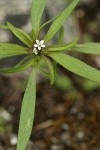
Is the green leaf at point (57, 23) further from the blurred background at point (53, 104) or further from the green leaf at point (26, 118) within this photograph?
the blurred background at point (53, 104)

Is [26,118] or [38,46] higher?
[38,46]

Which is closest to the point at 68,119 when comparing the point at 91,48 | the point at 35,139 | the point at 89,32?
the point at 35,139

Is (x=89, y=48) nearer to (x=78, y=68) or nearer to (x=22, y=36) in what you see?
(x=78, y=68)

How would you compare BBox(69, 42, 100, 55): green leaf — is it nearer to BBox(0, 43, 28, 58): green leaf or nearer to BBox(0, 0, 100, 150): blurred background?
BBox(0, 43, 28, 58): green leaf

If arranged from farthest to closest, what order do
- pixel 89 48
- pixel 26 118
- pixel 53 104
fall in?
pixel 53 104, pixel 89 48, pixel 26 118

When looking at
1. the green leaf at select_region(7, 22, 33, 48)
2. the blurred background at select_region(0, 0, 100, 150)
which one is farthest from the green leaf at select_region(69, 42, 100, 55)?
the blurred background at select_region(0, 0, 100, 150)

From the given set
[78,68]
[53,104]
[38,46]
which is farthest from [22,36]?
[53,104]

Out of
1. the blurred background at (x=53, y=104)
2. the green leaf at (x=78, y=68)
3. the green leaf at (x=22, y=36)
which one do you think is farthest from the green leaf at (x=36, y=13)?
the blurred background at (x=53, y=104)
